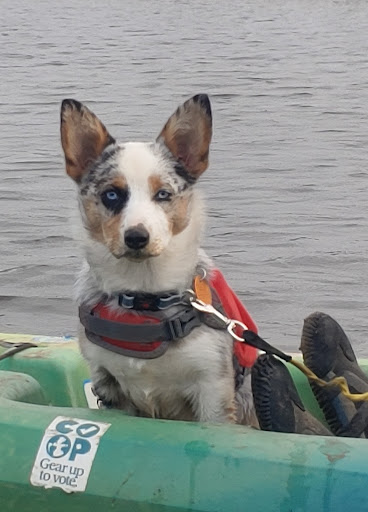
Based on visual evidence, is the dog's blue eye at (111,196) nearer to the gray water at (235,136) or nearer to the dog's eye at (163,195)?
the dog's eye at (163,195)

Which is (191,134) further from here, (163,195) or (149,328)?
(149,328)

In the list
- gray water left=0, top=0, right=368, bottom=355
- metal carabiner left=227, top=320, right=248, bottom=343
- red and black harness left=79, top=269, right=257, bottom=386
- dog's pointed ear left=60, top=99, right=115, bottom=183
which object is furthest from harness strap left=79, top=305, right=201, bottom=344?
dog's pointed ear left=60, top=99, right=115, bottom=183

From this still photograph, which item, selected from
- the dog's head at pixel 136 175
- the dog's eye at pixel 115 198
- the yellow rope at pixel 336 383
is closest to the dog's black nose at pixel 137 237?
the dog's head at pixel 136 175

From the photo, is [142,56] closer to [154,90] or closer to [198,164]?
[154,90]

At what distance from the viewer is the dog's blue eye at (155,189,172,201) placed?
11.1 ft

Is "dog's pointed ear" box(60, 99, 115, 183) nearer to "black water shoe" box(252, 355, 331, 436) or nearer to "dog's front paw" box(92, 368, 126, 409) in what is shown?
"dog's front paw" box(92, 368, 126, 409)

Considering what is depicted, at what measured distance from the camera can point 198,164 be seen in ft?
11.8

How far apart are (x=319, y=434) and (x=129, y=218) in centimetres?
100

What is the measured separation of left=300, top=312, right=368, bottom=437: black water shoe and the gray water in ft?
2.99

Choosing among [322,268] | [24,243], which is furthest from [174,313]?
[24,243]

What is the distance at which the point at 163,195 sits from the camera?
11.2 feet

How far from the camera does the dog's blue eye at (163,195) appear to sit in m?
3.40

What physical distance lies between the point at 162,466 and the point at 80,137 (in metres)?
1.09

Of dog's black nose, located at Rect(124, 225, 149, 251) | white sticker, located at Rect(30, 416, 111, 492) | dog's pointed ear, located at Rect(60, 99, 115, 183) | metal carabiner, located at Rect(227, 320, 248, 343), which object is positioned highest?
dog's pointed ear, located at Rect(60, 99, 115, 183)
